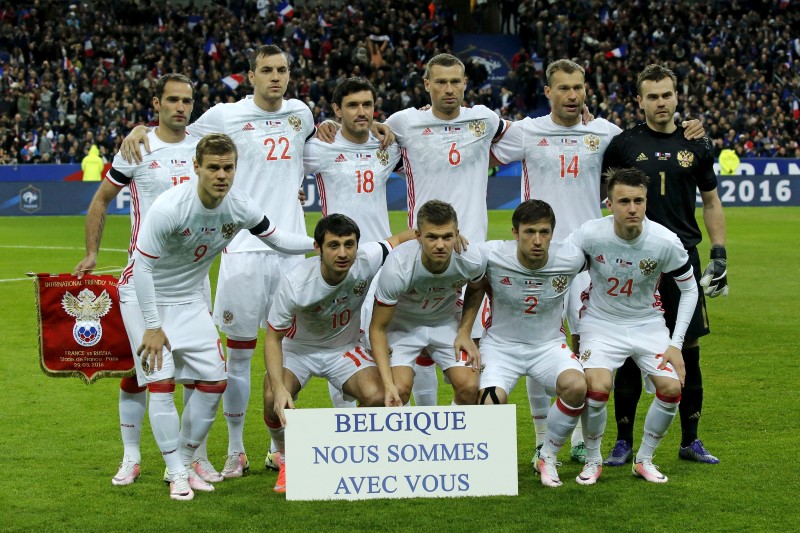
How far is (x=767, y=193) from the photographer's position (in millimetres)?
27656

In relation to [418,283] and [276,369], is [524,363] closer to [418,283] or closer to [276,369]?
[418,283]

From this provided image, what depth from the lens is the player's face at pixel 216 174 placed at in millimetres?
A: 6023

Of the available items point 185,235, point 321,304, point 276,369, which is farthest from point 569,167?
point 185,235

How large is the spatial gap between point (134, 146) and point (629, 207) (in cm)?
300

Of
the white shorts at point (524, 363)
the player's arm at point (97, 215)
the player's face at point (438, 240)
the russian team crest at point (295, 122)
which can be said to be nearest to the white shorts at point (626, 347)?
the white shorts at point (524, 363)

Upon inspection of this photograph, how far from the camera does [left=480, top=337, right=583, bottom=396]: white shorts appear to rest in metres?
6.41

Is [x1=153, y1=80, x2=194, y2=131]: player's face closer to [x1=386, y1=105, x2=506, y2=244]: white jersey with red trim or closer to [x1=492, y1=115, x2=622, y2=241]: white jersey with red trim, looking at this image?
[x1=386, y1=105, x2=506, y2=244]: white jersey with red trim

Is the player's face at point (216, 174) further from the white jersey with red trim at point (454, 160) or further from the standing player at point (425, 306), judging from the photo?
the white jersey with red trim at point (454, 160)

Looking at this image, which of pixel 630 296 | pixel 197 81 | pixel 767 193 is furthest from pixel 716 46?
pixel 630 296

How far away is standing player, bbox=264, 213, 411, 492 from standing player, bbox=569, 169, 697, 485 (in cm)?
121

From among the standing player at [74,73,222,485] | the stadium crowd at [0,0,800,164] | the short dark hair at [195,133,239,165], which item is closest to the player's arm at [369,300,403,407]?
the standing player at [74,73,222,485]

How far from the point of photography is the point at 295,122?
716 cm

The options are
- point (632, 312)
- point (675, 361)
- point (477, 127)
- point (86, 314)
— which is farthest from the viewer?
point (477, 127)

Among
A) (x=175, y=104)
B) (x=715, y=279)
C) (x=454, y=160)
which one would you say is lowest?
(x=715, y=279)
